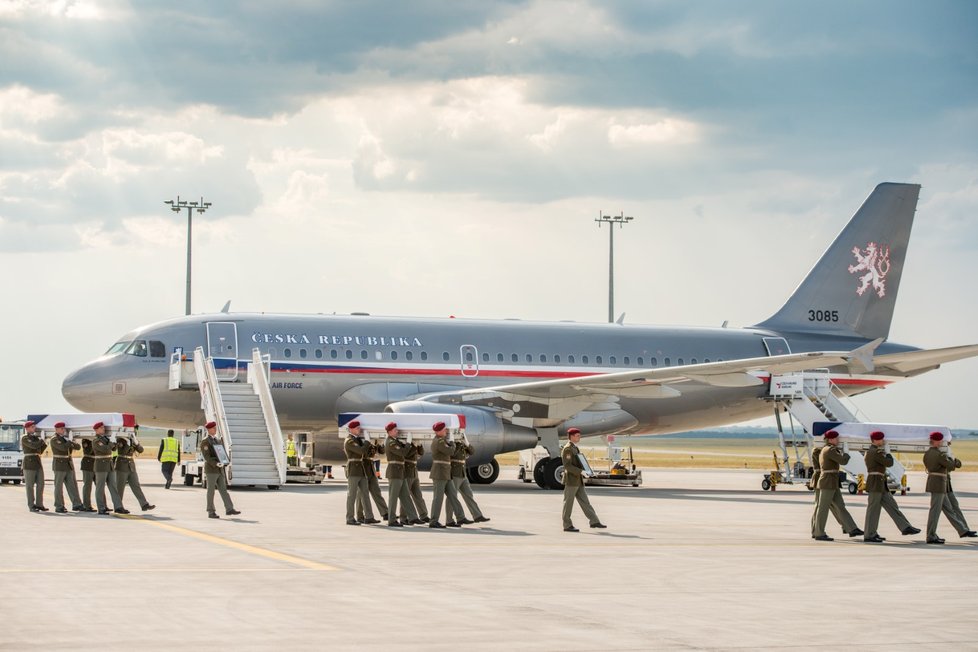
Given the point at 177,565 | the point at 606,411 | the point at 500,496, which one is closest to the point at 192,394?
the point at 500,496

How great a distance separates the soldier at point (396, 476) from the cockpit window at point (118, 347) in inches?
543

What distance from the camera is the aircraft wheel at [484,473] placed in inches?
1398

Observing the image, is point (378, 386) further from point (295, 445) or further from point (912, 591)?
point (912, 591)

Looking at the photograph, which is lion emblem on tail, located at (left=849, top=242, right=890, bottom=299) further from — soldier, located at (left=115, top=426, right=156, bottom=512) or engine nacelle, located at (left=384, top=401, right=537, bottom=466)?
soldier, located at (left=115, top=426, right=156, bottom=512)

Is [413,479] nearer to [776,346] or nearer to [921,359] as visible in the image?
[921,359]

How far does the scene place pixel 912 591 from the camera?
13.0 meters

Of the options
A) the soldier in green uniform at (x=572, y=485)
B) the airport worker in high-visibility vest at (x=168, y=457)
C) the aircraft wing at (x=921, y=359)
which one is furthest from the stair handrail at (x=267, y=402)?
the aircraft wing at (x=921, y=359)

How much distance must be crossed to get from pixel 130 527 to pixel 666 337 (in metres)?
20.9

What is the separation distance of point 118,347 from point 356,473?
1382 centimetres

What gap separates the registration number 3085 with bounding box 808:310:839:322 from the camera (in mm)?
39750

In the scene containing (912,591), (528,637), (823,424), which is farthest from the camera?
(823,424)

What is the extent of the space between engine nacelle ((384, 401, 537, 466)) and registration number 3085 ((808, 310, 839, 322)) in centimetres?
1198

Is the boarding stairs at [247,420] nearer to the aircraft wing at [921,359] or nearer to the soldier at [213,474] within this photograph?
the soldier at [213,474]

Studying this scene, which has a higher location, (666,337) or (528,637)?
(666,337)
